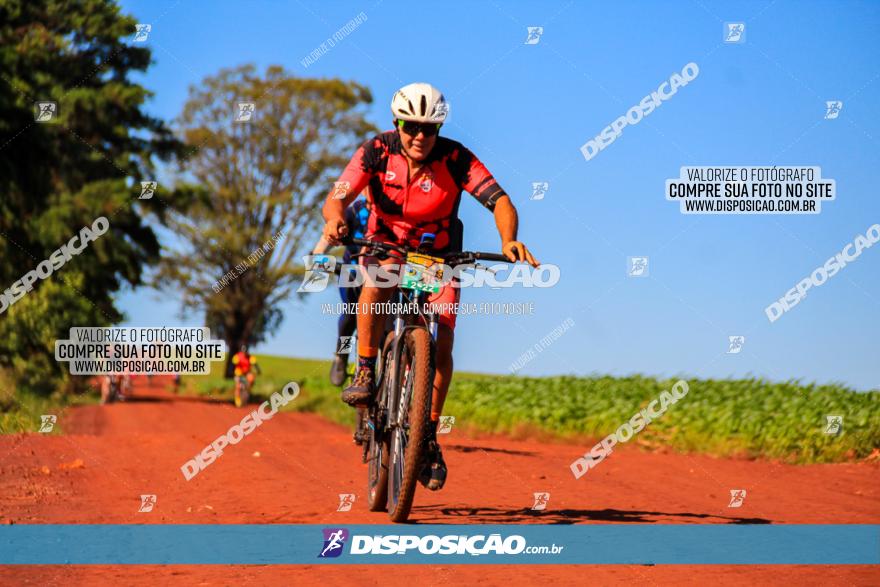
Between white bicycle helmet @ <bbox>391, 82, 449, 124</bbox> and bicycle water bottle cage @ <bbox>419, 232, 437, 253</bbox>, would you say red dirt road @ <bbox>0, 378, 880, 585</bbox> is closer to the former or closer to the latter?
bicycle water bottle cage @ <bbox>419, 232, 437, 253</bbox>

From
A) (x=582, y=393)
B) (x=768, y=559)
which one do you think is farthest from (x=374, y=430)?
(x=582, y=393)

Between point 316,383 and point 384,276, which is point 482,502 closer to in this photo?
point 384,276

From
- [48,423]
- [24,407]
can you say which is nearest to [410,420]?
[48,423]

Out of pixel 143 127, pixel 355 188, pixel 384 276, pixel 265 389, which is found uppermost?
pixel 143 127

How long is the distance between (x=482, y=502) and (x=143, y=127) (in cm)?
2656

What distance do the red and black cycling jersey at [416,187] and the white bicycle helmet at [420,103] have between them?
0.42 metres

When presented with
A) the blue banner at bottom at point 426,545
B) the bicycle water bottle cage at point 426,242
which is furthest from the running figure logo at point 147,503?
the bicycle water bottle cage at point 426,242

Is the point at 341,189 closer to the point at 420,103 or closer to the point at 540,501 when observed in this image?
the point at 420,103

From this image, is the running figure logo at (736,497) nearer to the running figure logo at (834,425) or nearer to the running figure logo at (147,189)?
the running figure logo at (834,425)

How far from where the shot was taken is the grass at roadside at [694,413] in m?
16.2

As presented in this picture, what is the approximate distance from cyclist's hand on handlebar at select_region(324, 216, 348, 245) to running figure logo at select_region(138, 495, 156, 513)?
315 cm

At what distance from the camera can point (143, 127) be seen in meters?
33.2

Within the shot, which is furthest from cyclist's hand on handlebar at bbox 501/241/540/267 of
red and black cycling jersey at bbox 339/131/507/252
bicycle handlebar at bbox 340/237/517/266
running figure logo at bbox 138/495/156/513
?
running figure logo at bbox 138/495/156/513

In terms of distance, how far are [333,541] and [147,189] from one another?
2535 centimetres
